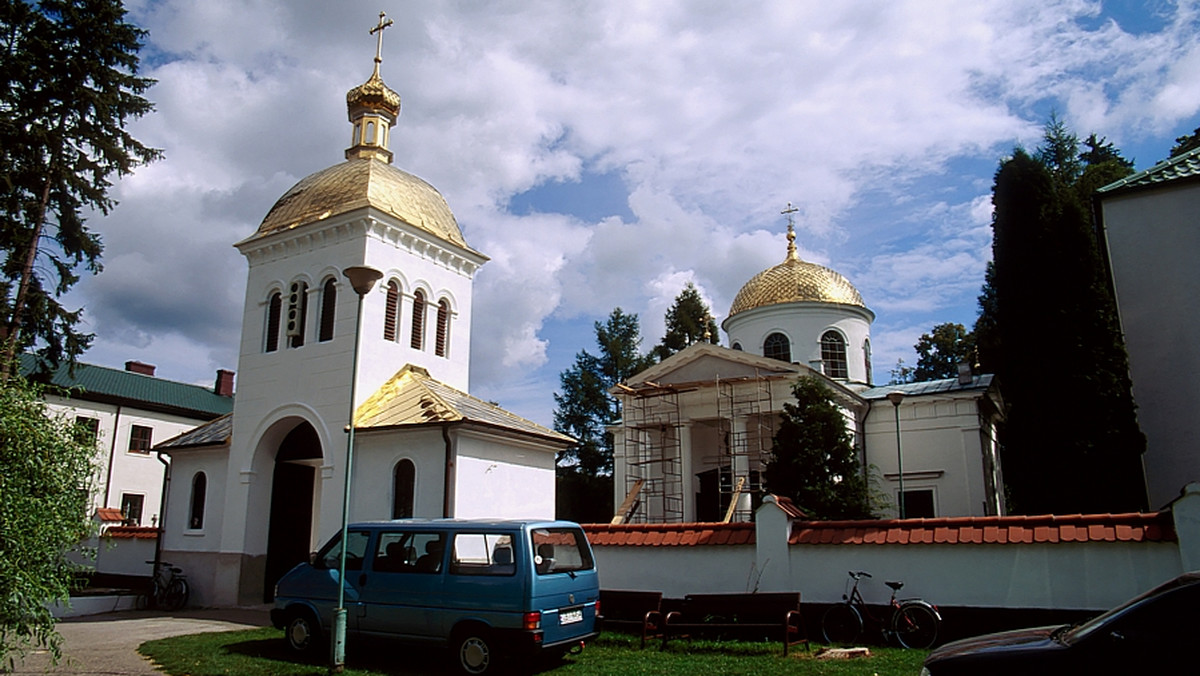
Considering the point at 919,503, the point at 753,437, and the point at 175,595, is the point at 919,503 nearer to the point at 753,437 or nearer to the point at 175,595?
the point at 753,437

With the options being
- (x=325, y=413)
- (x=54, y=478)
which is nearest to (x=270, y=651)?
(x=54, y=478)

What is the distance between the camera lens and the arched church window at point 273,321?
18422 millimetres

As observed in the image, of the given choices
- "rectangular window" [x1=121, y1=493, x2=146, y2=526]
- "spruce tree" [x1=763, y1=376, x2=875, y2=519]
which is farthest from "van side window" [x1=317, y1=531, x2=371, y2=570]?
"rectangular window" [x1=121, y1=493, x2=146, y2=526]

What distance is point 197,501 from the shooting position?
1875cm

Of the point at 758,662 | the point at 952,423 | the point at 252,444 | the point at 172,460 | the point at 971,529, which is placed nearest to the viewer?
the point at 758,662

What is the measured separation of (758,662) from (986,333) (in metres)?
23.7

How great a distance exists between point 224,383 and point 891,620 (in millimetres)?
38234

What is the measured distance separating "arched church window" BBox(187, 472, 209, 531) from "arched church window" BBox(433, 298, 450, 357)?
20.6 feet

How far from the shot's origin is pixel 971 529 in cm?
997

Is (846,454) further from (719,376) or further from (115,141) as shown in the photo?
(115,141)

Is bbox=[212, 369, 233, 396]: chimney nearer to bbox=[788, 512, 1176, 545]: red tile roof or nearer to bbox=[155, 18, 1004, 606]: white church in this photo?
bbox=[155, 18, 1004, 606]: white church

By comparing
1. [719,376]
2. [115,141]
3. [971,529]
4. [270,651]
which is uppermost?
[115,141]

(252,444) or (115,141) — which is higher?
(115,141)

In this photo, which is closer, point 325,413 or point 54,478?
point 54,478
